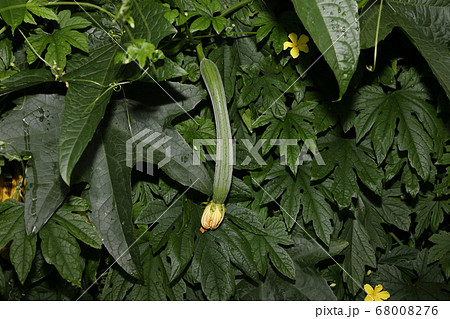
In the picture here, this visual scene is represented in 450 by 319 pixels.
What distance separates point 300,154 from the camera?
120 cm

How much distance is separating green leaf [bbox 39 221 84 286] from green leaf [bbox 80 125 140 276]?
81 millimetres

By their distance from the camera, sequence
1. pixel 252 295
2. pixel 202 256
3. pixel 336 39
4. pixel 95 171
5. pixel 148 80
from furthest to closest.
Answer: pixel 252 295, pixel 202 256, pixel 95 171, pixel 148 80, pixel 336 39

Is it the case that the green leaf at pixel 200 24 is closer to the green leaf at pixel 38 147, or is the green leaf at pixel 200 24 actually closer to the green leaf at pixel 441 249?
the green leaf at pixel 38 147

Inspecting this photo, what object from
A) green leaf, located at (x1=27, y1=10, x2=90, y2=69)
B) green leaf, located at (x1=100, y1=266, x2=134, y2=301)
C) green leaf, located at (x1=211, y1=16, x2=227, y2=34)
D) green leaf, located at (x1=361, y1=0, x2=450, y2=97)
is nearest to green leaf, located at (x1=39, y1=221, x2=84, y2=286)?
green leaf, located at (x1=100, y1=266, x2=134, y2=301)

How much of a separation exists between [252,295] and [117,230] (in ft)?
1.59

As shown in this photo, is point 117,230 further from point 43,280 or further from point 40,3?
point 40,3

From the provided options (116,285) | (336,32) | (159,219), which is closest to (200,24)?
(336,32)

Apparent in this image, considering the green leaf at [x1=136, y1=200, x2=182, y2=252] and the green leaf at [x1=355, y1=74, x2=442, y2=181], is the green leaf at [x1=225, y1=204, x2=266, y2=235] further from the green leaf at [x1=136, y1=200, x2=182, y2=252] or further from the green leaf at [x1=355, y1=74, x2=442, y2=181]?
the green leaf at [x1=355, y1=74, x2=442, y2=181]

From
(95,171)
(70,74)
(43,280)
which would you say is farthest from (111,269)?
(70,74)

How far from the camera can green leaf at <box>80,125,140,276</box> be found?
993mm

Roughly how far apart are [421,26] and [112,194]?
91 centimetres

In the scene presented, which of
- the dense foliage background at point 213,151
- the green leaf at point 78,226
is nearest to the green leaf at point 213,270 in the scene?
the dense foliage background at point 213,151

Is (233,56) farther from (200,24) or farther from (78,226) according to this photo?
(78,226)

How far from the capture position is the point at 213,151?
110cm
